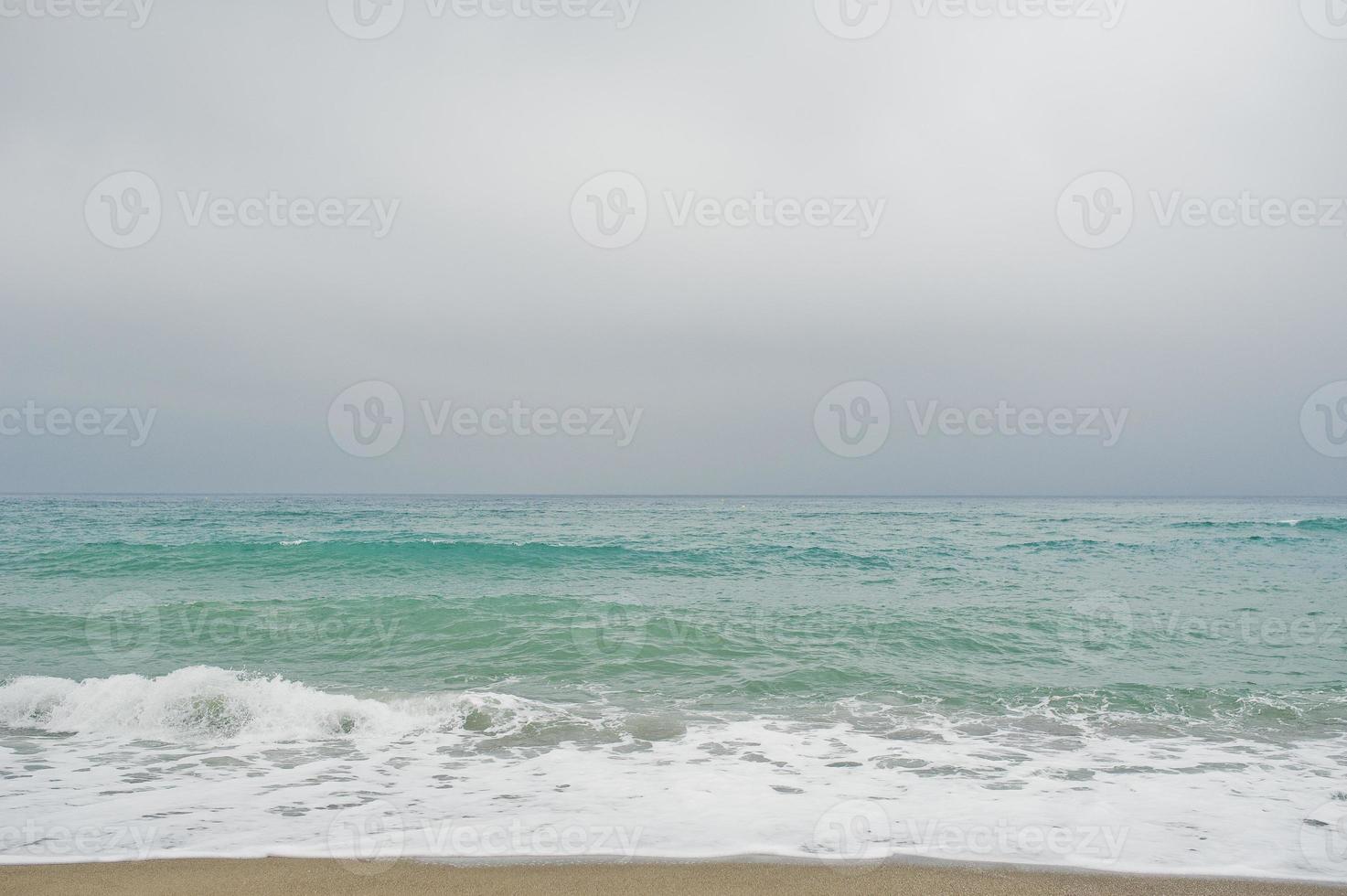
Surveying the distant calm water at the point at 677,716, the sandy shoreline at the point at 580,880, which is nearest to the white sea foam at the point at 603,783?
the distant calm water at the point at 677,716

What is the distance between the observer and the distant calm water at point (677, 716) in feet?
17.4

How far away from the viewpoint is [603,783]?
250 inches

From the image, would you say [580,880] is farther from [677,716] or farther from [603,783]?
[677,716]

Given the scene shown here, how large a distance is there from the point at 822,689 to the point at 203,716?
22.5 ft

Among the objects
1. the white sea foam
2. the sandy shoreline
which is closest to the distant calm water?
the white sea foam

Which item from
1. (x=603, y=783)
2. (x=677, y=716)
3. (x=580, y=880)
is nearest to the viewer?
(x=580, y=880)

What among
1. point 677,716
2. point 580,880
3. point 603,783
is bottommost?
point 677,716

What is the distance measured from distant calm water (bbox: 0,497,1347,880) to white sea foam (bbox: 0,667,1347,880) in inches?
1.4

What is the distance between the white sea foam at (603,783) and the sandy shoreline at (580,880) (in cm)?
19

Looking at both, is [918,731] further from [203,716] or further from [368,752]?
[203,716]

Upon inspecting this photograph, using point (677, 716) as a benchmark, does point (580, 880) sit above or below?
above

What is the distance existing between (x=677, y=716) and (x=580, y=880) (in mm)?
4056

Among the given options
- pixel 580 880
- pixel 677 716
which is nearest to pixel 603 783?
pixel 580 880

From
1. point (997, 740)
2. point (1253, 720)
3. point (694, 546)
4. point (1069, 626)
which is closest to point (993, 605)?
point (1069, 626)
